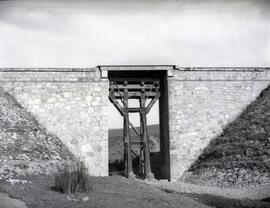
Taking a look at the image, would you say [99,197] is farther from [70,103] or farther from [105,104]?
[70,103]

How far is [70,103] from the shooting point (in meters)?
17.5

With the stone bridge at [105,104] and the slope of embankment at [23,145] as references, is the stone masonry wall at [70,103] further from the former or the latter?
the slope of embankment at [23,145]

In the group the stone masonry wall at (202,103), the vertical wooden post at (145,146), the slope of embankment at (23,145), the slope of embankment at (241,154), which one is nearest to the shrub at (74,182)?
the slope of embankment at (23,145)

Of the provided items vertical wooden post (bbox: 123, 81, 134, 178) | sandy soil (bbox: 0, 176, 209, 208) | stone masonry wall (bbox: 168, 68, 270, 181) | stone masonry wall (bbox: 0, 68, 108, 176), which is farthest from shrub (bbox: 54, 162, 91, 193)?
stone masonry wall (bbox: 168, 68, 270, 181)

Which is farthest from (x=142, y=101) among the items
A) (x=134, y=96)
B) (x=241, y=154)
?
(x=241, y=154)

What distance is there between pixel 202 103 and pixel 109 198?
9324 millimetres

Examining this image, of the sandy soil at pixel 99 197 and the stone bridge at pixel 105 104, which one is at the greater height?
the stone bridge at pixel 105 104

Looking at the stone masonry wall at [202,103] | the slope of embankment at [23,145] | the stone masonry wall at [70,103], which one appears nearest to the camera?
the slope of embankment at [23,145]

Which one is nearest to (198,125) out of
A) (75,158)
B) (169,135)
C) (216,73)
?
(169,135)

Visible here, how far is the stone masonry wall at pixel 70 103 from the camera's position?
1712cm

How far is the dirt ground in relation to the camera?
9211 mm

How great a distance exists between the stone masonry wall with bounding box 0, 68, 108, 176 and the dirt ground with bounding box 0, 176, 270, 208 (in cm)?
518

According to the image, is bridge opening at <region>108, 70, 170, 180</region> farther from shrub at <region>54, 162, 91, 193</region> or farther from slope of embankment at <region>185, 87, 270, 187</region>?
shrub at <region>54, 162, 91, 193</region>

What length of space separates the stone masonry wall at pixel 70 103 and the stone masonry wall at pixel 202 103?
2987 mm
